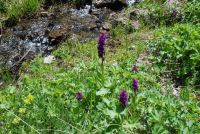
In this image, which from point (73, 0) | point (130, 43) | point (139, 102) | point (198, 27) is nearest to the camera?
point (139, 102)

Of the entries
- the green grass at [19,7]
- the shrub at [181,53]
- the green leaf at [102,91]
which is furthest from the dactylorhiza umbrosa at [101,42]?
the green grass at [19,7]

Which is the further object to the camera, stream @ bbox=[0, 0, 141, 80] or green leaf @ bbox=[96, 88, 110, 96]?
stream @ bbox=[0, 0, 141, 80]

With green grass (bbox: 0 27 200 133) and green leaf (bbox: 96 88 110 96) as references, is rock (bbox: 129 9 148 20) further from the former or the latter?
green leaf (bbox: 96 88 110 96)

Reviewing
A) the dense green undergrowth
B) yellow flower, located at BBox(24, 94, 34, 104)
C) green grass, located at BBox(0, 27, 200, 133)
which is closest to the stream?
the dense green undergrowth

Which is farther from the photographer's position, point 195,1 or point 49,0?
point 49,0

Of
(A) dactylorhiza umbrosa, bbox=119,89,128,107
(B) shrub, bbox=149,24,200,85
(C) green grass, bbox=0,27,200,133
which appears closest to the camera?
(A) dactylorhiza umbrosa, bbox=119,89,128,107

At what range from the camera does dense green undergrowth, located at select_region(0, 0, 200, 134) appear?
11.5 feet

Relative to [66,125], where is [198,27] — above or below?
above

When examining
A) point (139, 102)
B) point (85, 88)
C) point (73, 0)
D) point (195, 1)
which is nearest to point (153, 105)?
point (139, 102)

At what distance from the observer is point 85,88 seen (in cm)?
401

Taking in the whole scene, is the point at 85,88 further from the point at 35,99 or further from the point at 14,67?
the point at 14,67

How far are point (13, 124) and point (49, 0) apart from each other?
5602 mm

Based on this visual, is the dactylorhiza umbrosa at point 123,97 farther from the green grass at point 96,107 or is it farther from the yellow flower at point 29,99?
the yellow flower at point 29,99

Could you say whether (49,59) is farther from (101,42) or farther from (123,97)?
(123,97)
